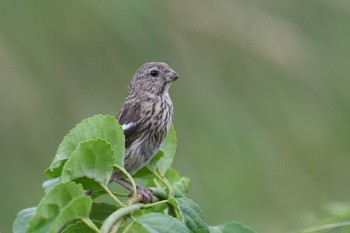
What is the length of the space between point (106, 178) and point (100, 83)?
331 cm

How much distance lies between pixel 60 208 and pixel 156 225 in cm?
12

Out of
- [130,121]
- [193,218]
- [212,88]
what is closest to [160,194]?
[193,218]

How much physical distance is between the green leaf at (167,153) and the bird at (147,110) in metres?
0.93

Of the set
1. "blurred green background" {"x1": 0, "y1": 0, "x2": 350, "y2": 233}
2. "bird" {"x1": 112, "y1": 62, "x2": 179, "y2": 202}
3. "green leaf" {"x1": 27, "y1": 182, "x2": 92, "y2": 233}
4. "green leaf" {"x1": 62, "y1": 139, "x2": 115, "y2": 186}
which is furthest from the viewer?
"blurred green background" {"x1": 0, "y1": 0, "x2": 350, "y2": 233}

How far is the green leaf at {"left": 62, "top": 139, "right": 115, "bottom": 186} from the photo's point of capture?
46.0 inches

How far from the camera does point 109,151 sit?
1.20 metres

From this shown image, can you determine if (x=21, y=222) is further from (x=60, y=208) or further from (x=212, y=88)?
(x=212, y=88)

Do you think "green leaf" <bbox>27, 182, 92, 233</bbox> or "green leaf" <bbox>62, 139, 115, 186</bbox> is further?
"green leaf" <bbox>62, 139, 115, 186</bbox>

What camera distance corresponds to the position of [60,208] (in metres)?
1.07

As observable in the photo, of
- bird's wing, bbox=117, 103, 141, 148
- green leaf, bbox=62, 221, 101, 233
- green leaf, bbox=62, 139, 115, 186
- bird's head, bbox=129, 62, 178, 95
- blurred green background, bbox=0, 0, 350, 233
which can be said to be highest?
blurred green background, bbox=0, 0, 350, 233

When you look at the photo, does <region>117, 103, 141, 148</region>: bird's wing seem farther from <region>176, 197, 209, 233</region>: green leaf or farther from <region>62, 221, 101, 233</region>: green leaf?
<region>62, 221, 101, 233</region>: green leaf

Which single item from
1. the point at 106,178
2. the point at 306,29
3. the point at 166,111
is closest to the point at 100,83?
the point at 306,29

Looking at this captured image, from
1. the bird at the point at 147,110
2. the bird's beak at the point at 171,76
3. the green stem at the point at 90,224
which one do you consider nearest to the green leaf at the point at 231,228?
the green stem at the point at 90,224

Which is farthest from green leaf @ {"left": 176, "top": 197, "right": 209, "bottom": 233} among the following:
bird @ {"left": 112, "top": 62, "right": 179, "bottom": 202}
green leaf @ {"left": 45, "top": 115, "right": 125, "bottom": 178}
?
bird @ {"left": 112, "top": 62, "right": 179, "bottom": 202}
